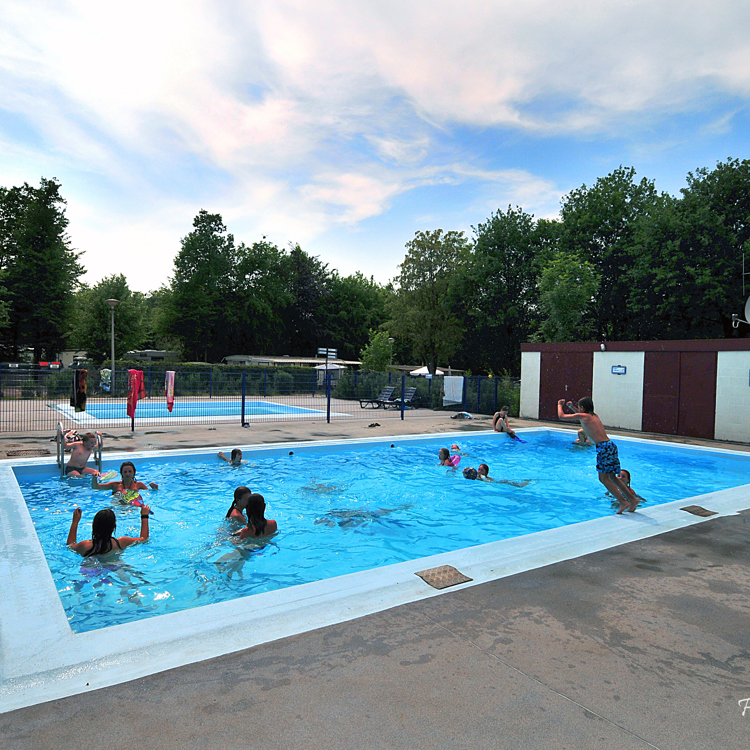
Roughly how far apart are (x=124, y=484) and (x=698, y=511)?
885 centimetres

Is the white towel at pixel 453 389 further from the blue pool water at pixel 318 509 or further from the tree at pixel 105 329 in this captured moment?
the tree at pixel 105 329

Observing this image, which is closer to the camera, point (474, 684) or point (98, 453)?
point (474, 684)

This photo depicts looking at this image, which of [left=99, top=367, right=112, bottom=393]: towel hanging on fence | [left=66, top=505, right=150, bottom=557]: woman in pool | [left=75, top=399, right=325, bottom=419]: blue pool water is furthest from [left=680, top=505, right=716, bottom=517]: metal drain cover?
[left=99, top=367, right=112, bottom=393]: towel hanging on fence

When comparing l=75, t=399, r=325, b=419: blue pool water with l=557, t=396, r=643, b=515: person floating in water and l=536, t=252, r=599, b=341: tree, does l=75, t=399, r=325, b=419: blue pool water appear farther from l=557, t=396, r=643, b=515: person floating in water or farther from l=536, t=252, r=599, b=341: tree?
l=536, t=252, r=599, b=341: tree

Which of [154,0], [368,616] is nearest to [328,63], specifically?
[154,0]

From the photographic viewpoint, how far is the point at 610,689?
9.43 feet

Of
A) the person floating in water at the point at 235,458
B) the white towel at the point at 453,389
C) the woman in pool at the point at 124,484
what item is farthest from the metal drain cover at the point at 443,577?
the white towel at the point at 453,389

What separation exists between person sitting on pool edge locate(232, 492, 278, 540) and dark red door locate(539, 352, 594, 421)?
14.1 meters

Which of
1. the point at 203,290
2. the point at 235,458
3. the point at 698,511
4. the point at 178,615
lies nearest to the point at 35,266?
the point at 203,290

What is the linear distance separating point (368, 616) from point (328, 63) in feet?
36.3

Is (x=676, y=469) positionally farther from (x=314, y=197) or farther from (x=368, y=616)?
(x=314, y=197)

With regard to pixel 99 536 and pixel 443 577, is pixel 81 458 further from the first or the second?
pixel 443 577

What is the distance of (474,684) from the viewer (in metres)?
2.88

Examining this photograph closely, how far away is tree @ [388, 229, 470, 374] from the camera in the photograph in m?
43.3
